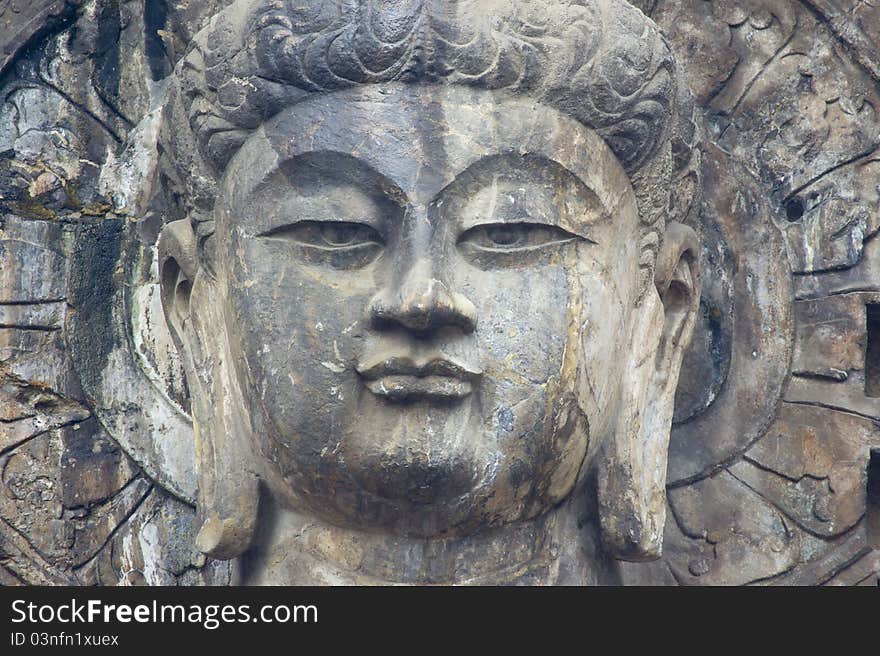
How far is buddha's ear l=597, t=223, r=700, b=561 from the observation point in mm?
4516

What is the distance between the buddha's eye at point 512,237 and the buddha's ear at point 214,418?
81 cm

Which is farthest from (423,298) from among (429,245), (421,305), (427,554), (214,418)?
(214,418)

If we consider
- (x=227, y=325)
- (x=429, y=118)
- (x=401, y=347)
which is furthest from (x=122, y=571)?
(x=429, y=118)

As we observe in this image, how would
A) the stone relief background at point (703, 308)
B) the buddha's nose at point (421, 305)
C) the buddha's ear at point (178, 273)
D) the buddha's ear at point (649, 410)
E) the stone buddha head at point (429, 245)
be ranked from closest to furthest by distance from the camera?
the buddha's nose at point (421, 305) < the stone buddha head at point (429, 245) < the buddha's ear at point (649, 410) < the buddha's ear at point (178, 273) < the stone relief background at point (703, 308)

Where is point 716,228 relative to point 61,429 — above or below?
above

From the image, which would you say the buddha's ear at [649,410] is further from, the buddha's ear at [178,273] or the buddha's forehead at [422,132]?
the buddha's ear at [178,273]

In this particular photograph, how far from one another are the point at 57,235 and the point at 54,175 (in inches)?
8.0

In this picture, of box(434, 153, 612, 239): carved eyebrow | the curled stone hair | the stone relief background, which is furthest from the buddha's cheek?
the stone relief background

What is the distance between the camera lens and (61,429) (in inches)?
203

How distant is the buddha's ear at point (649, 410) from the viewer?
452 centimetres

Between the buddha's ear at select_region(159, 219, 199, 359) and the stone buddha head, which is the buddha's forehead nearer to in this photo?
the stone buddha head

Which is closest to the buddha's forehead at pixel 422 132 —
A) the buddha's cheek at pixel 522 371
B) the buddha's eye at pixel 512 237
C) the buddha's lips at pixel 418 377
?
the buddha's eye at pixel 512 237
